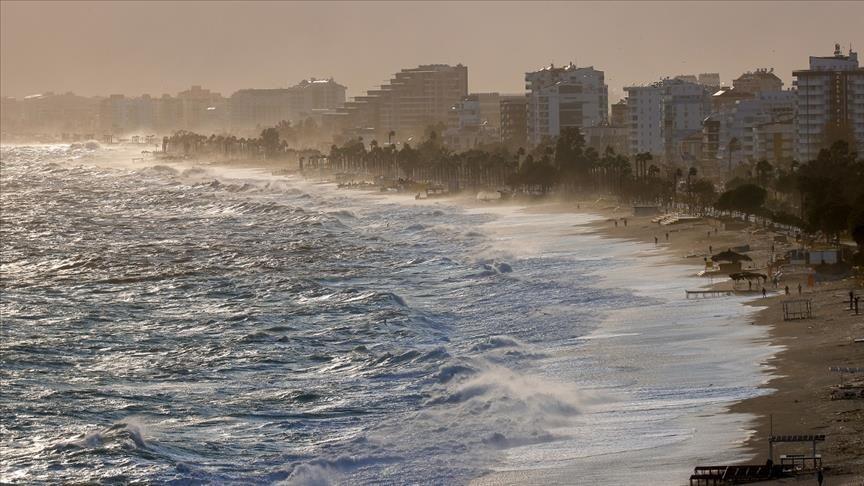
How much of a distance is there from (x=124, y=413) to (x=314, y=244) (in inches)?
2248

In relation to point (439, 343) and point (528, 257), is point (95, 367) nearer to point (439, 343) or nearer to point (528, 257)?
point (439, 343)

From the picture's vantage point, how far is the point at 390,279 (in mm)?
76750

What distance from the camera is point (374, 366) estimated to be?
5000 cm

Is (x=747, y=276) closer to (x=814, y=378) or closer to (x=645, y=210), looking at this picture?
(x=814, y=378)

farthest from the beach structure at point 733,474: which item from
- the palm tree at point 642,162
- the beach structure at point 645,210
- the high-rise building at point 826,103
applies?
the high-rise building at point 826,103

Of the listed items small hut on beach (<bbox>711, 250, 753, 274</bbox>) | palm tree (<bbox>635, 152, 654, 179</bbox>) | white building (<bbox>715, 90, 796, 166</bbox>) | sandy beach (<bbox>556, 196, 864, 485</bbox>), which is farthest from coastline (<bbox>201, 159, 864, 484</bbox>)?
white building (<bbox>715, 90, 796, 166</bbox>)

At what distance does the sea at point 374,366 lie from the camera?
36531 mm

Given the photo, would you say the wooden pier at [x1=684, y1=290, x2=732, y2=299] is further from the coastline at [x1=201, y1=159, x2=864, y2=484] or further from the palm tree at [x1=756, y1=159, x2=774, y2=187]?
the palm tree at [x1=756, y1=159, x2=774, y2=187]

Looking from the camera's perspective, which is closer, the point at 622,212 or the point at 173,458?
the point at 173,458

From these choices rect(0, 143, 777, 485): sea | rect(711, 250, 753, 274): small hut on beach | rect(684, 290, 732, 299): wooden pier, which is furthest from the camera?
rect(711, 250, 753, 274): small hut on beach

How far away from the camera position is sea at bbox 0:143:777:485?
1438 inches

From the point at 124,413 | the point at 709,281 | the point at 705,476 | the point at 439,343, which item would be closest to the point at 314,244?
the point at 709,281

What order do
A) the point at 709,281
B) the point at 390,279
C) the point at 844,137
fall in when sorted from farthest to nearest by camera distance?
the point at 844,137, the point at 390,279, the point at 709,281

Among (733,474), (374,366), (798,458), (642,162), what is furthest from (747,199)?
(733,474)
